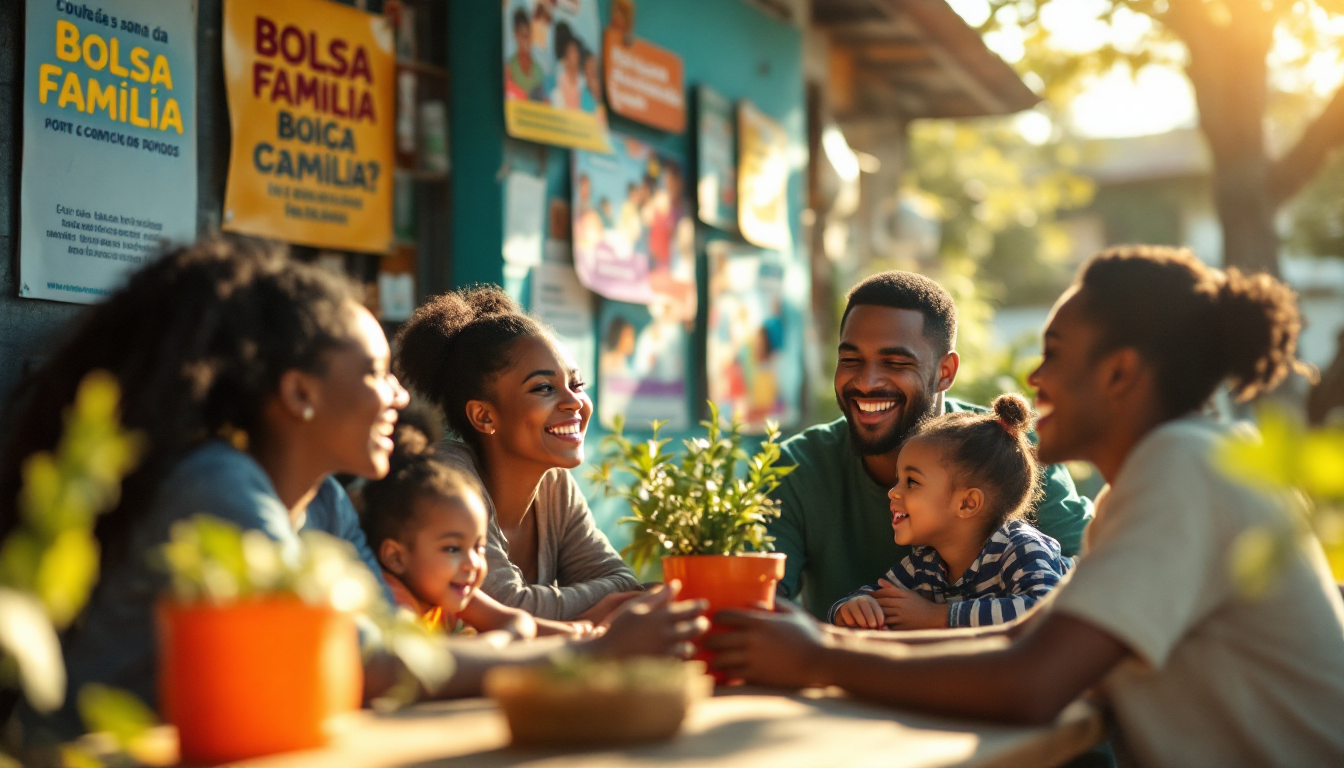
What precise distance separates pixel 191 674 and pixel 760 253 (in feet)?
19.3

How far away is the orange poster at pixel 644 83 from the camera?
5770 mm

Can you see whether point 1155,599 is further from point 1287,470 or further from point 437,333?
point 437,333

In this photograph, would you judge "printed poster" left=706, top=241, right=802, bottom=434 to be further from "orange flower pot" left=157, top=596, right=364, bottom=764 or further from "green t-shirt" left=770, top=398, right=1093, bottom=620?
"orange flower pot" left=157, top=596, right=364, bottom=764

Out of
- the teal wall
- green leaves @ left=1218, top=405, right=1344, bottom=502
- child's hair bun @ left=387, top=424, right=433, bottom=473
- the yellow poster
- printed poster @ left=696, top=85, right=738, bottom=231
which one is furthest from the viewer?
printed poster @ left=696, top=85, right=738, bottom=231

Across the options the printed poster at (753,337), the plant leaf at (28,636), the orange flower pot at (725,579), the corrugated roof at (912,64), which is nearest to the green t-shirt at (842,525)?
the orange flower pot at (725,579)

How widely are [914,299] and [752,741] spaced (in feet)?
7.79

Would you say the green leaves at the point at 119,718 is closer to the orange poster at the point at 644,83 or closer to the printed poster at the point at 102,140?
the printed poster at the point at 102,140

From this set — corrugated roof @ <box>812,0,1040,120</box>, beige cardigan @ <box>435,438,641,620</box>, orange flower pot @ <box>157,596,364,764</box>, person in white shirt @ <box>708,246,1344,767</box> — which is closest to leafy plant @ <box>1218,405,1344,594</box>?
person in white shirt @ <box>708,246,1344,767</box>

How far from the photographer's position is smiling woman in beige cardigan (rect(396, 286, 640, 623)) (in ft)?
9.96

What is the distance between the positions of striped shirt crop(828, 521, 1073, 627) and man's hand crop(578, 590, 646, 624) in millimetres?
484

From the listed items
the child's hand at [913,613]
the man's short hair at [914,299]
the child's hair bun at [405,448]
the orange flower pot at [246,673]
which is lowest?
the child's hand at [913,613]

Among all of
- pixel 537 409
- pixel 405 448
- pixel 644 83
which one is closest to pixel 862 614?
pixel 537 409

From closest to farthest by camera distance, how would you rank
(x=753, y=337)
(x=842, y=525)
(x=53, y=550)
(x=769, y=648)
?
1. (x=53, y=550)
2. (x=769, y=648)
3. (x=842, y=525)
4. (x=753, y=337)

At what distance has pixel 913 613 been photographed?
9.20 ft
